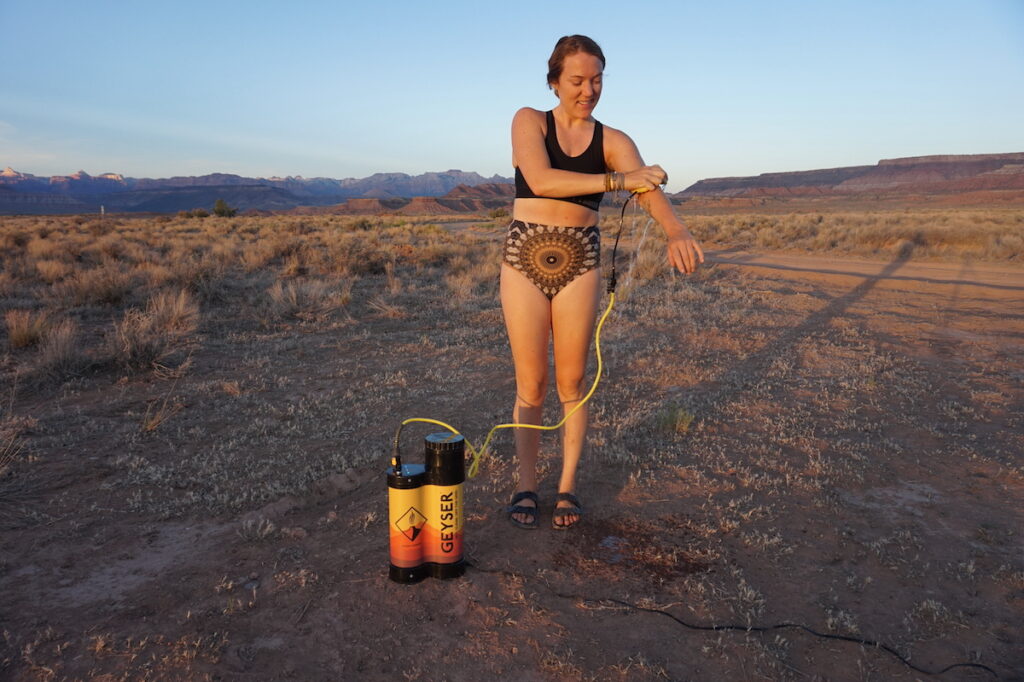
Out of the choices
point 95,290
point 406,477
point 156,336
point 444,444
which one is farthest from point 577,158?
point 95,290

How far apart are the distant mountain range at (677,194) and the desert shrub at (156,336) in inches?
2791

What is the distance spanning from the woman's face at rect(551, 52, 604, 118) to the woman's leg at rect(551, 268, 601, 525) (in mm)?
652

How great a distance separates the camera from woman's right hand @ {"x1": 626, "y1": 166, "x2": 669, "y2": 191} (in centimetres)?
223

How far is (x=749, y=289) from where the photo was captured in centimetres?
1041

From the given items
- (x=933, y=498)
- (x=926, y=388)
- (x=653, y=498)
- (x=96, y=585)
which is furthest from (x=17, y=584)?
(x=926, y=388)

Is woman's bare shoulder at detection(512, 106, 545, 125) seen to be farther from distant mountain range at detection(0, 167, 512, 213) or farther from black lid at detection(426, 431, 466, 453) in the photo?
distant mountain range at detection(0, 167, 512, 213)

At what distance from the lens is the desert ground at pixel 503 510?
2086mm

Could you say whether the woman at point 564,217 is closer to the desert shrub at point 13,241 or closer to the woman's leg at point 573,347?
the woman's leg at point 573,347

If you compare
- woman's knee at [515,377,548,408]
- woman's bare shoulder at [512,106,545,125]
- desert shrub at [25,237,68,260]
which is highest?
woman's bare shoulder at [512,106,545,125]

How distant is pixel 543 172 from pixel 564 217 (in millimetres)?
244

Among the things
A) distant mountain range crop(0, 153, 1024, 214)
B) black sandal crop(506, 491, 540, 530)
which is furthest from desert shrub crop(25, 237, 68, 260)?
distant mountain range crop(0, 153, 1024, 214)

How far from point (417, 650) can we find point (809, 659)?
1.29m

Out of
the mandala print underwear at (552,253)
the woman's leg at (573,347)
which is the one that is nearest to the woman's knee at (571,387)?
the woman's leg at (573,347)

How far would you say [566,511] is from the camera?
2871 mm
